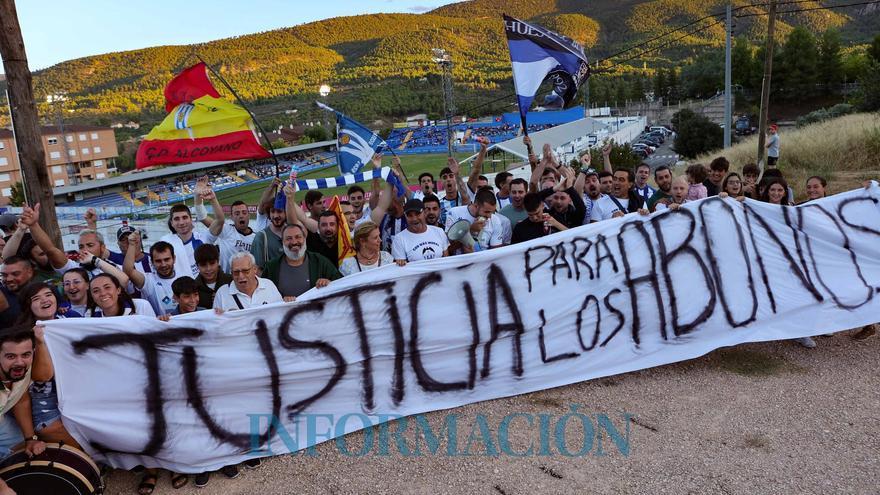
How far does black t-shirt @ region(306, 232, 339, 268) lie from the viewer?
17.1 feet

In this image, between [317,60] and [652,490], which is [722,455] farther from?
[317,60]

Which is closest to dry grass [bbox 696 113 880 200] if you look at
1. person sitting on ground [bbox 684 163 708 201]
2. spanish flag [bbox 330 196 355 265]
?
person sitting on ground [bbox 684 163 708 201]

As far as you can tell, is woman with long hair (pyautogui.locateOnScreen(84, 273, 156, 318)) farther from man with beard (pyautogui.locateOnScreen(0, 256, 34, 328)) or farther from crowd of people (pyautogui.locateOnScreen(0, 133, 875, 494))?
man with beard (pyautogui.locateOnScreen(0, 256, 34, 328))

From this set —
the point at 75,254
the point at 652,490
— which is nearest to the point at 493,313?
the point at 652,490

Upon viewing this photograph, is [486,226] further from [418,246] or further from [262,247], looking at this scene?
[262,247]

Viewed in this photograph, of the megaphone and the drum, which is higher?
the megaphone

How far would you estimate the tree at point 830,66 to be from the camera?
58.0 metres

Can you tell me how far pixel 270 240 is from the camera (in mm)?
5574

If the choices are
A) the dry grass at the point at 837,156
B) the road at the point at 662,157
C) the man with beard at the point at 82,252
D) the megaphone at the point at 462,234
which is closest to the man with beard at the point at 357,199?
the megaphone at the point at 462,234

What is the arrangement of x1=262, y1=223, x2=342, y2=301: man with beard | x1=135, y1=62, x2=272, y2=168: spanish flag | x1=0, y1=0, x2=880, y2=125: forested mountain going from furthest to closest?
x1=0, y1=0, x2=880, y2=125: forested mountain < x1=135, y1=62, x2=272, y2=168: spanish flag < x1=262, y1=223, x2=342, y2=301: man with beard

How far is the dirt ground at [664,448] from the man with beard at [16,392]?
2.27 ft

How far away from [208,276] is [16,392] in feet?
4.85

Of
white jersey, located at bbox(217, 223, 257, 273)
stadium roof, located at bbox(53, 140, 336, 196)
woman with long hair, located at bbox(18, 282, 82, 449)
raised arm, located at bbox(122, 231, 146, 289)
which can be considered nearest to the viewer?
woman with long hair, located at bbox(18, 282, 82, 449)

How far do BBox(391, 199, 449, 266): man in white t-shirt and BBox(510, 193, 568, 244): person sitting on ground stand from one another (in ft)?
2.29
